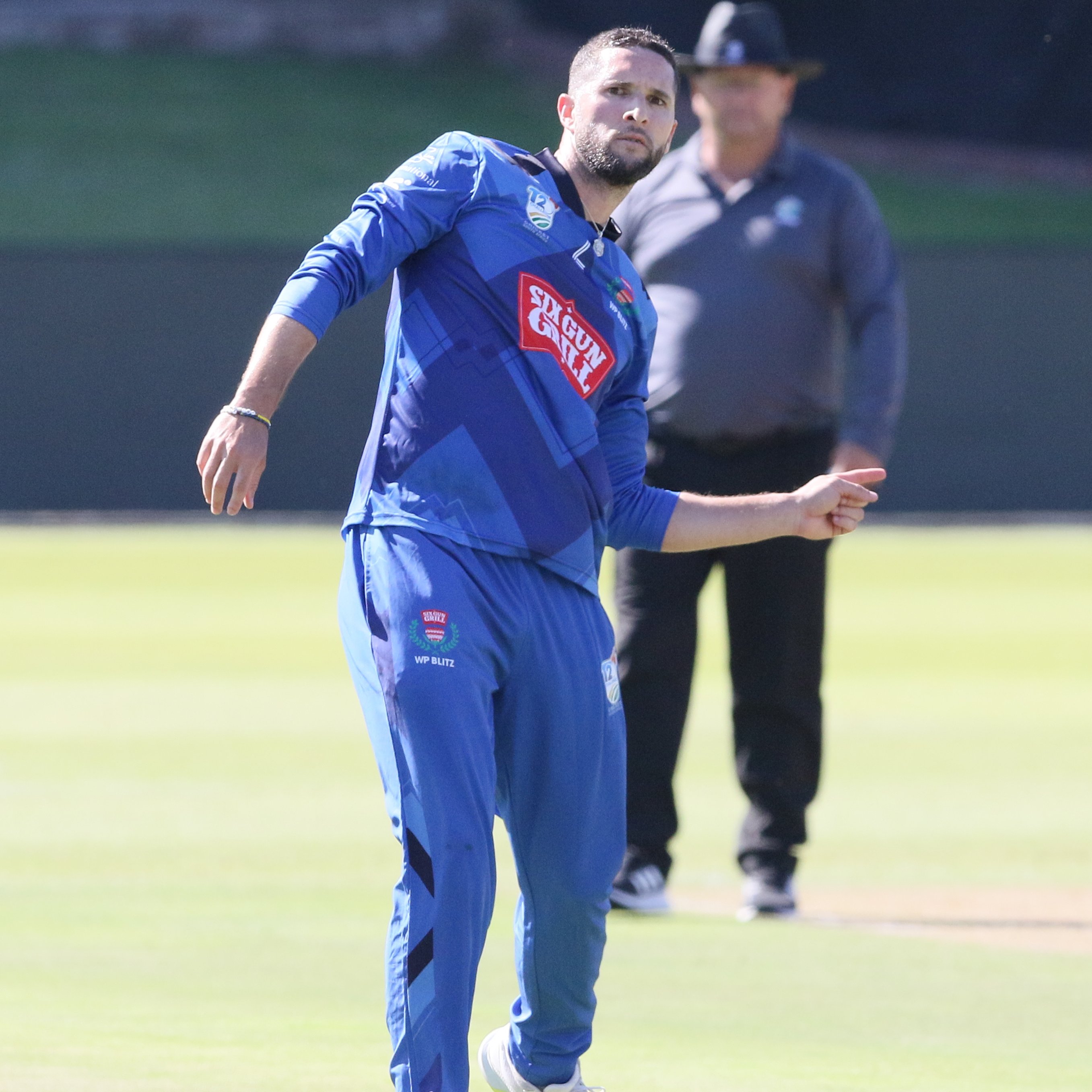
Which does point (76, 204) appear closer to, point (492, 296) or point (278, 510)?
point (278, 510)

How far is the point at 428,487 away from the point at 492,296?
375 mm

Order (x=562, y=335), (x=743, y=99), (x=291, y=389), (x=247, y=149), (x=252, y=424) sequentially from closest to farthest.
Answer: (x=252, y=424) < (x=562, y=335) < (x=743, y=99) < (x=291, y=389) < (x=247, y=149)

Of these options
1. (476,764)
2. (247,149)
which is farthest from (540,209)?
(247,149)

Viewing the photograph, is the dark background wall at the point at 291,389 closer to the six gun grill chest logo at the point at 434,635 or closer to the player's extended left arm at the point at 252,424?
the six gun grill chest logo at the point at 434,635

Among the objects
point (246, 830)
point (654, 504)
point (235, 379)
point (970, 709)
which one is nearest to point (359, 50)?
point (235, 379)

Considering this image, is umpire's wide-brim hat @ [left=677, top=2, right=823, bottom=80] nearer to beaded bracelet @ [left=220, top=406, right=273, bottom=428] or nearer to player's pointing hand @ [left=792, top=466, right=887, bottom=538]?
player's pointing hand @ [left=792, top=466, right=887, bottom=538]

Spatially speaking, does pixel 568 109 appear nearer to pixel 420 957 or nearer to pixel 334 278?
A: pixel 334 278

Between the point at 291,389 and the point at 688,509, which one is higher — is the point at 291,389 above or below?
below

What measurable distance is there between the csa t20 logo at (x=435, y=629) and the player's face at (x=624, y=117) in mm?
935

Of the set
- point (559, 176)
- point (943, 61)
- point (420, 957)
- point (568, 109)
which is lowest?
point (943, 61)

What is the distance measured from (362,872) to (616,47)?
3.34m

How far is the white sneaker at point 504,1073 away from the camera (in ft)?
13.1

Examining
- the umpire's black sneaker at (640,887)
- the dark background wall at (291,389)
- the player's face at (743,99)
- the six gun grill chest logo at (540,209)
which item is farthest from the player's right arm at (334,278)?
the dark background wall at (291,389)

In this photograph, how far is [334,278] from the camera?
139 inches
